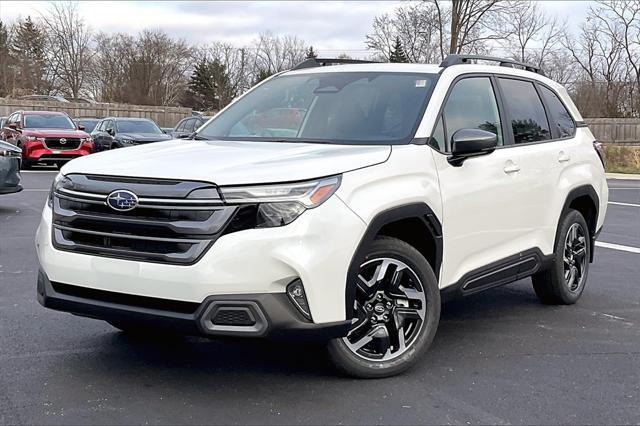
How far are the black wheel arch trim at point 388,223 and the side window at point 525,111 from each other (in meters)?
1.40

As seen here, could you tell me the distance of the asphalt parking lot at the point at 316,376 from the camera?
3799 millimetres

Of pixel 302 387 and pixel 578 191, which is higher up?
pixel 578 191

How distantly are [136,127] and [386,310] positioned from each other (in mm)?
19324

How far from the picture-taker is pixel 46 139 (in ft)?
65.7

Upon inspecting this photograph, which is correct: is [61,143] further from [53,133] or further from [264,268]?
[264,268]

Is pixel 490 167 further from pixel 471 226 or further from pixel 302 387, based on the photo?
pixel 302 387

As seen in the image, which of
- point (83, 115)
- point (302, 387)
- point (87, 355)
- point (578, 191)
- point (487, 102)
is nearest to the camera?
point (302, 387)

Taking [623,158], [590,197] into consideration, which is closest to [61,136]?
[590,197]

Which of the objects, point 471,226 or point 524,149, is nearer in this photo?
point 471,226

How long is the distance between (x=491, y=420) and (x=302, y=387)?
1.04m

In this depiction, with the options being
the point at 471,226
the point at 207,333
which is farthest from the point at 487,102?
the point at 207,333

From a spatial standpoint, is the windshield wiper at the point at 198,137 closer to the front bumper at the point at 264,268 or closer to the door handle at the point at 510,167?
the front bumper at the point at 264,268

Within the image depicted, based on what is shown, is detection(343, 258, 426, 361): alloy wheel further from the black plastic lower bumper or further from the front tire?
the black plastic lower bumper

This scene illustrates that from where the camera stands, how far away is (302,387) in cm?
415
